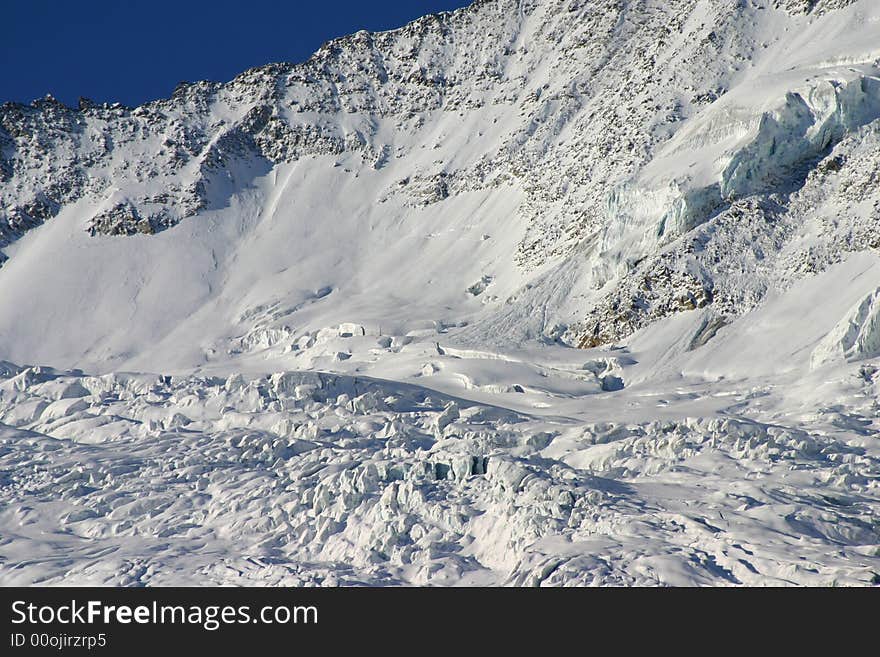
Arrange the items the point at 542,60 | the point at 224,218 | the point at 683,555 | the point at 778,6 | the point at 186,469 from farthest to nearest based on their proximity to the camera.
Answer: the point at 542,60
the point at 224,218
the point at 778,6
the point at 186,469
the point at 683,555

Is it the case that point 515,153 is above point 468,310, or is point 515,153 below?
above

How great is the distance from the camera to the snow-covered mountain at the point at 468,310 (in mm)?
30656

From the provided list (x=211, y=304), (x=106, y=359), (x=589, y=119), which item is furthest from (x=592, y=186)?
(x=106, y=359)

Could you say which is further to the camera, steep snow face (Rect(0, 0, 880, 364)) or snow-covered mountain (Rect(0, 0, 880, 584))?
steep snow face (Rect(0, 0, 880, 364))

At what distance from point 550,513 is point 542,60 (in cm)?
8929

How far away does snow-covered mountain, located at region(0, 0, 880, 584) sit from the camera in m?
30.7

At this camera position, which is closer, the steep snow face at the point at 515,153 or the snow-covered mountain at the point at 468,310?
the snow-covered mountain at the point at 468,310

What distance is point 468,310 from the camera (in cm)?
7425

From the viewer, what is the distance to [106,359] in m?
82.9

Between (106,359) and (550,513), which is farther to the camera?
(106,359)

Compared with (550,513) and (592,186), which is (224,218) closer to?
(592,186)

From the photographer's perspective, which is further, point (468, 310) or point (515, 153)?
point (515, 153)

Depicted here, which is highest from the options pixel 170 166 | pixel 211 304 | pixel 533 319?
pixel 170 166

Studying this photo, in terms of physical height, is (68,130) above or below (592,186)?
above
